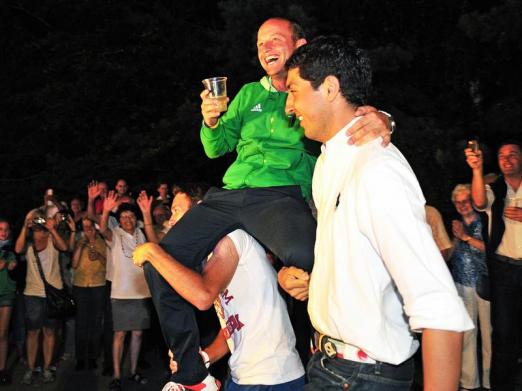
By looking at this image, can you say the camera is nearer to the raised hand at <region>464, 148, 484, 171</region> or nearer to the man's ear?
the raised hand at <region>464, 148, 484, 171</region>

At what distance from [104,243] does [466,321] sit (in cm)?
823

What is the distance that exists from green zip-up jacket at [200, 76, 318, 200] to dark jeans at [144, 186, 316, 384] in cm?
12

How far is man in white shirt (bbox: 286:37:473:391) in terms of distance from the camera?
2.28 meters

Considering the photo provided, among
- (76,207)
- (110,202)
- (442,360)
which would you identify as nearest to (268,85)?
(442,360)

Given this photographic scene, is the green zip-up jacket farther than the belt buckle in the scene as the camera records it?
Yes

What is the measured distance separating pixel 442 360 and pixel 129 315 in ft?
24.9

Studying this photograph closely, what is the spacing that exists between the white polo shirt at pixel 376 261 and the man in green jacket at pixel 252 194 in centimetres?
105

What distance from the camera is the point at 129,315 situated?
9391mm

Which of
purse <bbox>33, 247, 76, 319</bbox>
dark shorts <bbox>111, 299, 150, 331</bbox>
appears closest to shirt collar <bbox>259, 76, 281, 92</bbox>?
dark shorts <bbox>111, 299, 150, 331</bbox>

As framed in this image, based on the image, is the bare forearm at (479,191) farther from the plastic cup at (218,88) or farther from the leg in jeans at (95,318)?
the leg in jeans at (95,318)

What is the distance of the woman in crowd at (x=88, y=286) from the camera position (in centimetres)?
977

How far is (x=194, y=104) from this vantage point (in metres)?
16.5

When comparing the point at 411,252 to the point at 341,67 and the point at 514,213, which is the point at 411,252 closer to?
the point at 341,67

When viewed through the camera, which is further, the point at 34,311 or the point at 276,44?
the point at 34,311
